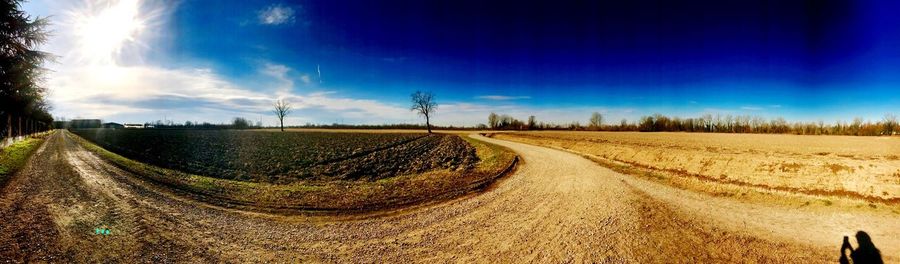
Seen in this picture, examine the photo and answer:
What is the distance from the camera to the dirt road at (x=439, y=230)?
752 cm

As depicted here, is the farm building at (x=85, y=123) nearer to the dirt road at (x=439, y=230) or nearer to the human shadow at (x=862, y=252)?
the dirt road at (x=439, y=230)

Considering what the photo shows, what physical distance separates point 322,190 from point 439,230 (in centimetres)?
658

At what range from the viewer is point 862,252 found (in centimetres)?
867

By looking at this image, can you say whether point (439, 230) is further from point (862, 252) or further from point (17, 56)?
point (17, 56)

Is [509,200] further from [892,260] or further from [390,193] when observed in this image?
[892,260]

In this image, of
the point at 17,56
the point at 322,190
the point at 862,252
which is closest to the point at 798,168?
the point at 862,252

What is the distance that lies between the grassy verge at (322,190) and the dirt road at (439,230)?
91 cm

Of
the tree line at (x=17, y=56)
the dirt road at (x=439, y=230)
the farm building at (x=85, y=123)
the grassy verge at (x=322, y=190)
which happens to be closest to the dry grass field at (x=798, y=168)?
the dirt road at (x=439, y=230)

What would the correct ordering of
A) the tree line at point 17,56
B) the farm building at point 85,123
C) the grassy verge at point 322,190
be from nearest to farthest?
the grassy verge at point 322,190 → the tree line at point 17,56 → the farm building at point 85,123

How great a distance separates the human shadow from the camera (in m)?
8.23

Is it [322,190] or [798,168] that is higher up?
[798,168]

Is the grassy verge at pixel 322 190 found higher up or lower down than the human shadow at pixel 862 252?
higher up

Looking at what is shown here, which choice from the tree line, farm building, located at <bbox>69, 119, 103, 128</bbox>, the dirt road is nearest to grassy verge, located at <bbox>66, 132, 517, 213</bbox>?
the dirt road

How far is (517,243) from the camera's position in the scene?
8523 mm
